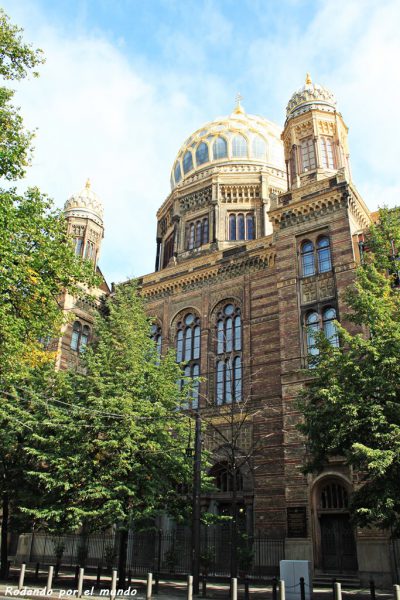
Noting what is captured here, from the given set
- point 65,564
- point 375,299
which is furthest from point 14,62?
point 65,564

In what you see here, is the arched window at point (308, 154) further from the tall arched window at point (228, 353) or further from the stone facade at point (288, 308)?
the tall arched window at point (228, 353)

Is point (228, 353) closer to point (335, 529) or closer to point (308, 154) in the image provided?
point (335, 529)

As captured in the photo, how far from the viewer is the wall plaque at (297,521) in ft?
64.2

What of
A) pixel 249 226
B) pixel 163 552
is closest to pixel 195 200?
pixel 249 226

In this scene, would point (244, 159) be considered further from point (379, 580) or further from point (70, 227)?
point (379, 580)

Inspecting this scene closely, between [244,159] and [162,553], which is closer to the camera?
[162,553]

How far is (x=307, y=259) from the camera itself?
24.9m

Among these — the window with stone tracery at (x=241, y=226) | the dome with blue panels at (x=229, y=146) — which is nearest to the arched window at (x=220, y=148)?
the dome with blue panels at (x=229, y=146)

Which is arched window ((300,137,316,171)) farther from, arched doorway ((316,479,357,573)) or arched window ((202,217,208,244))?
arched doorway ((316,479,357,573))

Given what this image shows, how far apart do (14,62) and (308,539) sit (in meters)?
19.1

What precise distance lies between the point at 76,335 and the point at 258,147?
20303 millimetres

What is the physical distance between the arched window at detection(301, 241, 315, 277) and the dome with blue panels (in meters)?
16.6

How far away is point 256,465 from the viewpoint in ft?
75.0

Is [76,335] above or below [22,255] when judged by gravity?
above
